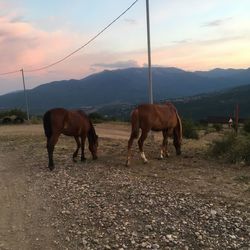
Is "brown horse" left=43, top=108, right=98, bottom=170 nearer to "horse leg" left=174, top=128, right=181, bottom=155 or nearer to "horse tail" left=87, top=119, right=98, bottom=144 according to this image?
"horse tail" left=87, top=119, right=98, bottom=144

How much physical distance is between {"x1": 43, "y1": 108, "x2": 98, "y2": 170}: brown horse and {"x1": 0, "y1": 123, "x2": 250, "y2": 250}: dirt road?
2.41 ft

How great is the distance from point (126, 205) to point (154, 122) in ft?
15.7

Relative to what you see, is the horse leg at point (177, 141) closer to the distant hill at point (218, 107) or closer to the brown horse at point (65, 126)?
the brown horse at point (65, 126)

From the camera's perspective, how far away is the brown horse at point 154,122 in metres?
12.7

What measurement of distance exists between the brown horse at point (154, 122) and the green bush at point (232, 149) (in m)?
1.24

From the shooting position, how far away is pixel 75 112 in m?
13.6

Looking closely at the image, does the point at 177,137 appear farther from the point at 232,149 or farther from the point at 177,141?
the point at 232,149

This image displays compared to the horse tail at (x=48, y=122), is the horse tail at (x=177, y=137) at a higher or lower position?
lower

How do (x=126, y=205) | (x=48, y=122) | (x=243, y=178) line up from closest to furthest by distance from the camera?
1. (x=126, y=205)
2. (x=243, y=178)
3. (x=48, y=122)

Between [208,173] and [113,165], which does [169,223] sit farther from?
[113,165]

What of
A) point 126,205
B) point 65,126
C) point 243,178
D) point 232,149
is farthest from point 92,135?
point 126,205

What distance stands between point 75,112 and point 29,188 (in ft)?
12.2

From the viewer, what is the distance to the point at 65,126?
1300 centimetres

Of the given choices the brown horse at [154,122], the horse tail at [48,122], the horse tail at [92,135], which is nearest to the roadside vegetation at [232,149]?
the brown horse at [154,122]
